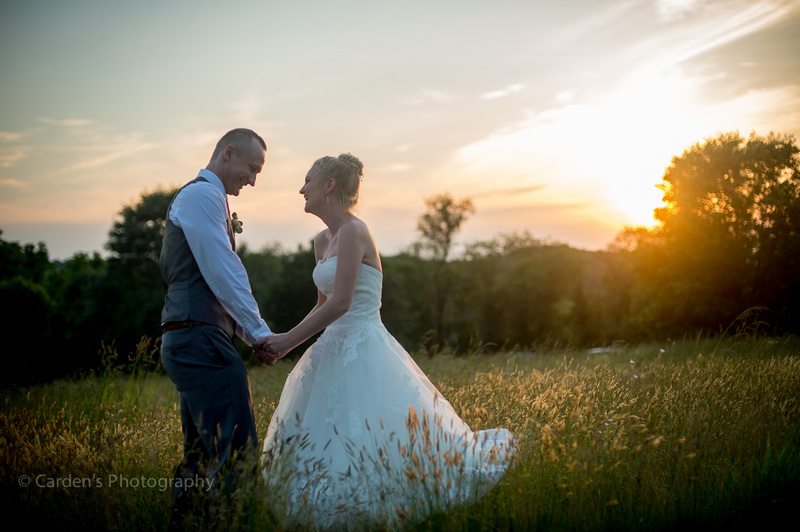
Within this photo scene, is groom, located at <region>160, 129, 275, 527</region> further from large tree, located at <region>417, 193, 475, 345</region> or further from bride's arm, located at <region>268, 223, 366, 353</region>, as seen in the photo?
large tree, located at <region>417, 193, 475, 345</region>

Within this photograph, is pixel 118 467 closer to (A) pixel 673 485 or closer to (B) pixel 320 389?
(B) pixel 320 389

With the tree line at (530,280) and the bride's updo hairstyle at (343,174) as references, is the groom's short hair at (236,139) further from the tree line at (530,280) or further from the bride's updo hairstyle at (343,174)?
the tree line at (530,280)

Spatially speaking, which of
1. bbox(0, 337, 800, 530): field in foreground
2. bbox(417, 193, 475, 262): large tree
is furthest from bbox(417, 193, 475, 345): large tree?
bbox(0, 337, 800, 530): field in foreground

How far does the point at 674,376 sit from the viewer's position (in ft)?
19.8

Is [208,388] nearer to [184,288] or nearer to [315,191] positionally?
[184,288]

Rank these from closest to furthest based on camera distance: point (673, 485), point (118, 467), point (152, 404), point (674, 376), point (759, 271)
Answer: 1. point (673, 485)
2. point (118, 467)
3. point (674, 376)
4. point (152, 404)
5. point (759, 271)

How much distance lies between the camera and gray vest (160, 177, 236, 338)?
3.51m

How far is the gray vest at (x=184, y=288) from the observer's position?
3.51 metres

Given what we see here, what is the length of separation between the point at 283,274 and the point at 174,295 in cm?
3047

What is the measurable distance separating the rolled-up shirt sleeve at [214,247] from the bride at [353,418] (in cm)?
48

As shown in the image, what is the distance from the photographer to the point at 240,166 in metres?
4.00

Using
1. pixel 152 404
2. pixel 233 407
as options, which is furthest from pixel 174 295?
pixel 152 404

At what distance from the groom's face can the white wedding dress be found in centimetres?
99

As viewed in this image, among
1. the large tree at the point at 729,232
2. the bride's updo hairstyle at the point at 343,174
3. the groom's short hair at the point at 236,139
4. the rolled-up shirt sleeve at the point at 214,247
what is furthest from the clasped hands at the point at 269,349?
the large tree at the point at 729,232
